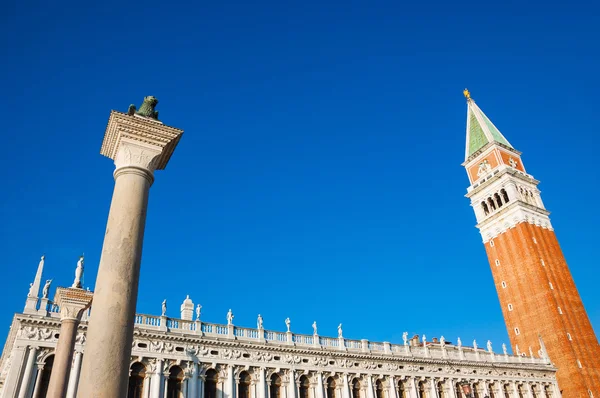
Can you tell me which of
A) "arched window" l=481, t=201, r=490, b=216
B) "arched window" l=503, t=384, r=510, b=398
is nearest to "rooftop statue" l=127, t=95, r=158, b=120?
Answer: "arched window" l=503, t=384, r=510, b=398

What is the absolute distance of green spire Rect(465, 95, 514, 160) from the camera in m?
64.8

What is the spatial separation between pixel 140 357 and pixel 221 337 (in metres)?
5.23

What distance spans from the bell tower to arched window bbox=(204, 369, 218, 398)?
36616mm

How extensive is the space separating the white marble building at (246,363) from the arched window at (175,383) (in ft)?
0.18

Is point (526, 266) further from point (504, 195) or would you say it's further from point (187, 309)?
point (187, 309)

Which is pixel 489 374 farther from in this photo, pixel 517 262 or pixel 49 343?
pixel 49 343

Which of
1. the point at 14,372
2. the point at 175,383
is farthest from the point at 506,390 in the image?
the point at 14,372

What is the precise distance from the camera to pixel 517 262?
56594 mm

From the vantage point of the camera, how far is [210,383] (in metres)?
29.5

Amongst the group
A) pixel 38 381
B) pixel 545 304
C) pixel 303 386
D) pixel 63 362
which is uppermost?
pixel 545 304

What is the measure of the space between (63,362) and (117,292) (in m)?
6.27

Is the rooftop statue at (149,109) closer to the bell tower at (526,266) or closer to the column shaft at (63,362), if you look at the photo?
the column shaft at (63,362)

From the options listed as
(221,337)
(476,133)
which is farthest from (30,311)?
(476,133)

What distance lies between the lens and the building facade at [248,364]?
80.6 ft
